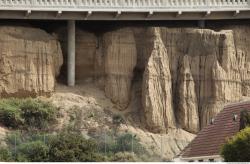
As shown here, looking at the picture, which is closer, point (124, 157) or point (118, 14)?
point (124, 157)

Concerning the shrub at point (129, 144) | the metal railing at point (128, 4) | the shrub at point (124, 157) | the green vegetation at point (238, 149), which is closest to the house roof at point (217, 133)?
the green vegetation at point (238, 149)

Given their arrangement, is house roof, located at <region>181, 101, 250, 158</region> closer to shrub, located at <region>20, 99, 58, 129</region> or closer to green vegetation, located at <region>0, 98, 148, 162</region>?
green vegetation, located at <region>0, 98, 148, 162</region>

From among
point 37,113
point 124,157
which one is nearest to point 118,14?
point 37,113

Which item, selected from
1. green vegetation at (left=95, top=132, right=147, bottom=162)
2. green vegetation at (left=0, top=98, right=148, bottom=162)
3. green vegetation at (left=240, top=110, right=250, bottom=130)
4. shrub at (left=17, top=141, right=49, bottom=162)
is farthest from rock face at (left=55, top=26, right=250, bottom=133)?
green vegetation at (left=240, top=110, right=250, bottom=130)

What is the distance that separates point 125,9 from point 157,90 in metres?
4.70

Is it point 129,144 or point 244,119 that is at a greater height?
point 244,119

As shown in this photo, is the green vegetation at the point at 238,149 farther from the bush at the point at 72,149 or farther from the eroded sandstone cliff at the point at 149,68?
the eroded sandstone cliff at the point at 149,68

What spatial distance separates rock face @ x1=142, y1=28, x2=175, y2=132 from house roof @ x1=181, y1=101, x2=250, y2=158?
14410mm

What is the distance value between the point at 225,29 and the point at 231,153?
27524 mm

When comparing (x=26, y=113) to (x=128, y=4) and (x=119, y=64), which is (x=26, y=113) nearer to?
(x=119, y=64)

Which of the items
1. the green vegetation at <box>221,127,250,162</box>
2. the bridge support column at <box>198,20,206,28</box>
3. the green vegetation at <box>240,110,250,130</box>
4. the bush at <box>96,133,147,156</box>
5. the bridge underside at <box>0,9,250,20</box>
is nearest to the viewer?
the green vegetation at <box>221,127,250,162</box>

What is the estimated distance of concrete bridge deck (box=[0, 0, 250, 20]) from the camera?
253 feet

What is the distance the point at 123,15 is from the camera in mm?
79188

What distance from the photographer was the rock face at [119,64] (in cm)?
7825
